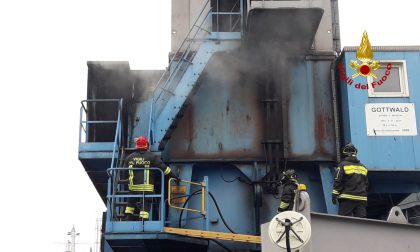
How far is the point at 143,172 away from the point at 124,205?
69 centimetres

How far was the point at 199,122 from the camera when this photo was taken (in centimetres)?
1159

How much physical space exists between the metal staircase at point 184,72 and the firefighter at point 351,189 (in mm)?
3359

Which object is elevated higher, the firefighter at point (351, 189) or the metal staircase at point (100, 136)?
the metal staircase at point (100, 136)

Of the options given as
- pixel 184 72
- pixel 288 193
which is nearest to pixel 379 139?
pixel 288 193

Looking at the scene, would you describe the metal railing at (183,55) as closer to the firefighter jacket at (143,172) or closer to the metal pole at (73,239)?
the firefighter jacket at (143,172)

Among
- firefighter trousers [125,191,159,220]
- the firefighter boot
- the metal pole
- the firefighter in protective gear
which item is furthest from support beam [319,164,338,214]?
the metal pole

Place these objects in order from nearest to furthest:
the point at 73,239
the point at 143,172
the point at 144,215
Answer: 1. the point at 144,215
2. the point at 143,172
3. the point at 73,239

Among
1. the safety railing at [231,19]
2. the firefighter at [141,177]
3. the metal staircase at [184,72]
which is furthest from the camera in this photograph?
the safety railing at [231,19]

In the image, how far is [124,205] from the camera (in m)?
10.3

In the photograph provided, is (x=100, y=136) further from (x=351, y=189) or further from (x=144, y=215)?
(x=351, y=189)

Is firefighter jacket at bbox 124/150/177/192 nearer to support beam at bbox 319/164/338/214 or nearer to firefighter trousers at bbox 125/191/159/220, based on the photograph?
firefighter trousers at bbox 125/191/159/220

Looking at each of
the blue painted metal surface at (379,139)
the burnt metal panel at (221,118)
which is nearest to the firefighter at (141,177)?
the burnt metal panel at (221,118)

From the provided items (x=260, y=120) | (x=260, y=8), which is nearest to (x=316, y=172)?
(x=260, y=120)

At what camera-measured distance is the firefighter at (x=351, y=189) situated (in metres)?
8.82
